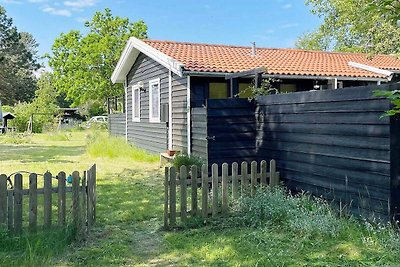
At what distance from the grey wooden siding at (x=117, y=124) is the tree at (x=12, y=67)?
2378cm

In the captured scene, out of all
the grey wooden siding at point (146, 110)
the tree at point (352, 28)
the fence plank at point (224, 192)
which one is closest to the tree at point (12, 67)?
the grey wooden siding at point (146, 110)

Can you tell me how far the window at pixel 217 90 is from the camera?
11.1 metres

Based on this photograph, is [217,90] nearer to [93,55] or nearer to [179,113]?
[179,113]

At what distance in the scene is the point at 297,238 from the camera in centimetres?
457

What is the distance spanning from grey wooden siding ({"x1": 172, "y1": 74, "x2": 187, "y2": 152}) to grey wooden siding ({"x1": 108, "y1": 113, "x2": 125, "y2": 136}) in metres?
6.85

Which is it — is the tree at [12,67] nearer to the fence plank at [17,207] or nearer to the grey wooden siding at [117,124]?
the grey wooden siding at [117,124]

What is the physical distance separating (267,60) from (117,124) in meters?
9.04

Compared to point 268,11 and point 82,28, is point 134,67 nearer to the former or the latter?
point 268,11

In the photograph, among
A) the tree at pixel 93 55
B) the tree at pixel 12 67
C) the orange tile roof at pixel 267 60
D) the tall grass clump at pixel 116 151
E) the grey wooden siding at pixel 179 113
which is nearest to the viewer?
the grey wooden siding at pixel 179 113

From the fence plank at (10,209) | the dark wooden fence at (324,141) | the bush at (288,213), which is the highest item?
the dark wooden fence at (324,141)

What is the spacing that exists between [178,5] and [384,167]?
71.9 feet

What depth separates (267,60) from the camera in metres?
13.1

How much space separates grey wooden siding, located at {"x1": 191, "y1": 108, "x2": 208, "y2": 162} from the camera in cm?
765

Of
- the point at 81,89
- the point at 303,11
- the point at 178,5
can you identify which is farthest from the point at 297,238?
the point at 81,89
